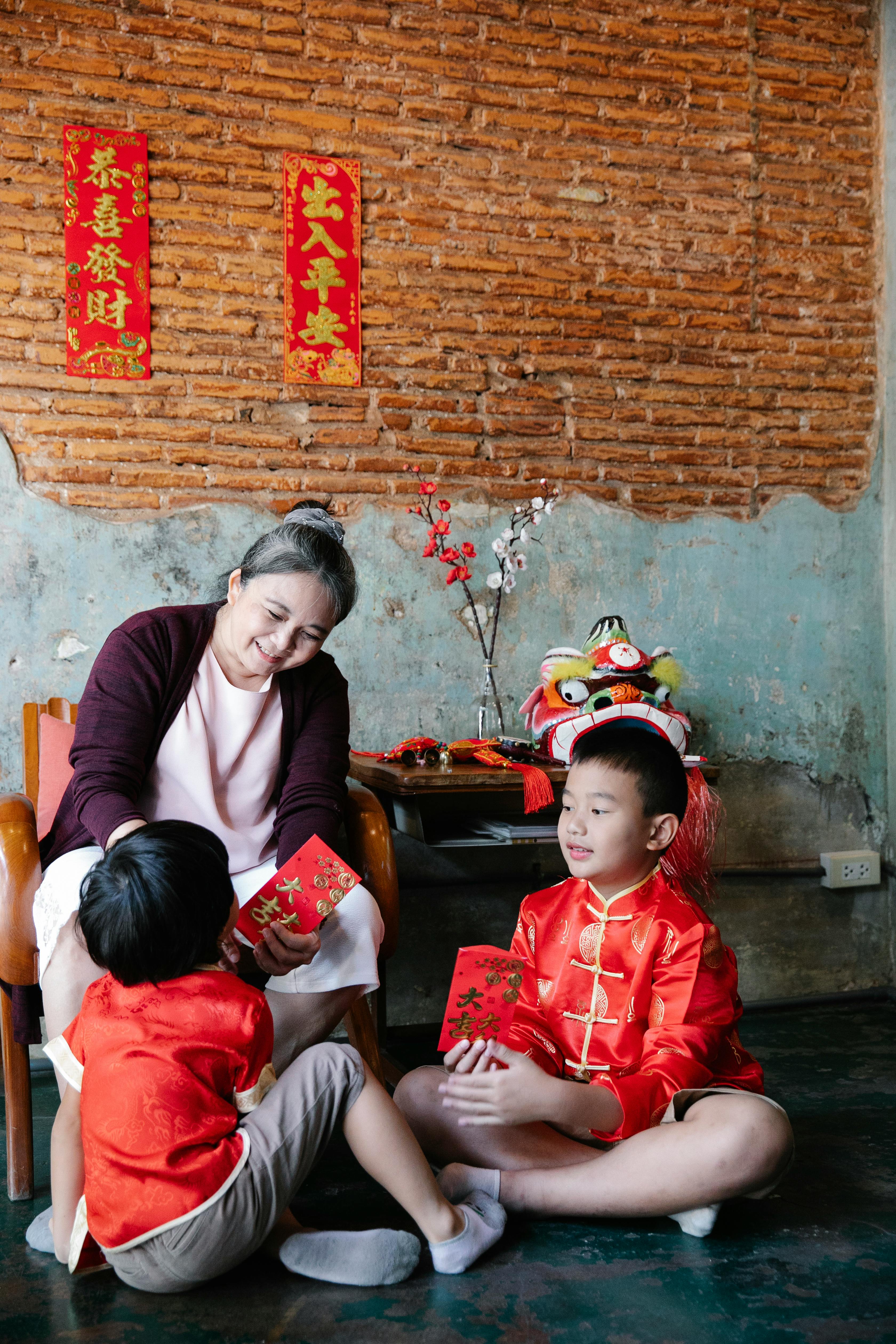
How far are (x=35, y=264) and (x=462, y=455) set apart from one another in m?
1.33

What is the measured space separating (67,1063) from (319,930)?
521mm

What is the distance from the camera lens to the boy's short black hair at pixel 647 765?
6.53 feet

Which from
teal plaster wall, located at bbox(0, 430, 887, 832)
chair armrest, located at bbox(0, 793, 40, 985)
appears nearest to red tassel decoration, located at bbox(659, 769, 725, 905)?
teal plaster wall, located at bbox(0, 430, 887, 832)

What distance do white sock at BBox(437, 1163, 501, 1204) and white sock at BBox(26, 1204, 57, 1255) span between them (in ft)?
2.21

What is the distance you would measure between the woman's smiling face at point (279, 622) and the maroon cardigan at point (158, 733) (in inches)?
4.6

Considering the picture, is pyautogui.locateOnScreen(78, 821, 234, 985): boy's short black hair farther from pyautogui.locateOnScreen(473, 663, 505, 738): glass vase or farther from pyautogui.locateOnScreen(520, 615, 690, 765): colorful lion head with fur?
pyautogui.locateOnScreen(473, 663, 505, 738): glass vase

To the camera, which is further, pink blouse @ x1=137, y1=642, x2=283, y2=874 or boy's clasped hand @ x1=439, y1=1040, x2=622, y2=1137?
pink blouse @ x1=137, y1=642, x2=283, y2=874

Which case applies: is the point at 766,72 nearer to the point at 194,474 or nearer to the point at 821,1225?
the point at 194,474

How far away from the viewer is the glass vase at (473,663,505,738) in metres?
3.10

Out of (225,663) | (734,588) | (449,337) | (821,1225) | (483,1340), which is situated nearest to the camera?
(483,1340)

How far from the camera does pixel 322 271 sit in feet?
10.2

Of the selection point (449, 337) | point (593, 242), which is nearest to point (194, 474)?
point (449, 337)

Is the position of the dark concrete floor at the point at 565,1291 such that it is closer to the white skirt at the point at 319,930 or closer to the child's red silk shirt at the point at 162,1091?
the child's red silk shirt at the point at 162,1091

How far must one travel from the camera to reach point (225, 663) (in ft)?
7.44
